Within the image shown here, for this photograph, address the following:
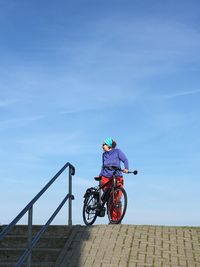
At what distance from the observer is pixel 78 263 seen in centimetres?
783

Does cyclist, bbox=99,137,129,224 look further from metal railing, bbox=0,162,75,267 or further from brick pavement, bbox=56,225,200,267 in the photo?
brick pavement, bbox=56,225,200,267

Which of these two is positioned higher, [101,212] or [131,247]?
[101,212]

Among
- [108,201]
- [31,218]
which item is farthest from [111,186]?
[31,218]

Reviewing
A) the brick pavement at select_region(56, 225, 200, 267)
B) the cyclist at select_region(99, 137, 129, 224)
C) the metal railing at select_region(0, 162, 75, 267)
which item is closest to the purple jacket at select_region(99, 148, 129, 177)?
the cyclist at select_region(99, 137, 129, 224)

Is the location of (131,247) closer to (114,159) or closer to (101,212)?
(101,212)

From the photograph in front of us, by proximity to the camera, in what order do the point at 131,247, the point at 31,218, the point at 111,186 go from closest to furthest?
the point at 31,218 < the point at 131,247 < the point at 111,186

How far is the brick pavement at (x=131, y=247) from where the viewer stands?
791 cm

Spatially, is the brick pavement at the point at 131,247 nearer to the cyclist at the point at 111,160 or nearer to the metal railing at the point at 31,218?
the metal railing at the point at 31,218

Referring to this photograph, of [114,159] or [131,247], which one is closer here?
[131,247]

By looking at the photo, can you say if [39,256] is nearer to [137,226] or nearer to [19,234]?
[19,234]

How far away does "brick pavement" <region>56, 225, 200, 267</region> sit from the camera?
7914 mm

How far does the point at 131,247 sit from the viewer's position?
27.9 ft

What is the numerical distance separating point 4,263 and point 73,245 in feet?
3.53

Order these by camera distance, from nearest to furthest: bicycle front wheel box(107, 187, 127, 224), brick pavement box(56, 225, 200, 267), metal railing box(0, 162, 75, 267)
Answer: metal railing box(0, 162, 75, 267)
brick pavement box(56, 225, 200, 267)
bicycle front wheel box(107, 187, 127, 224)
